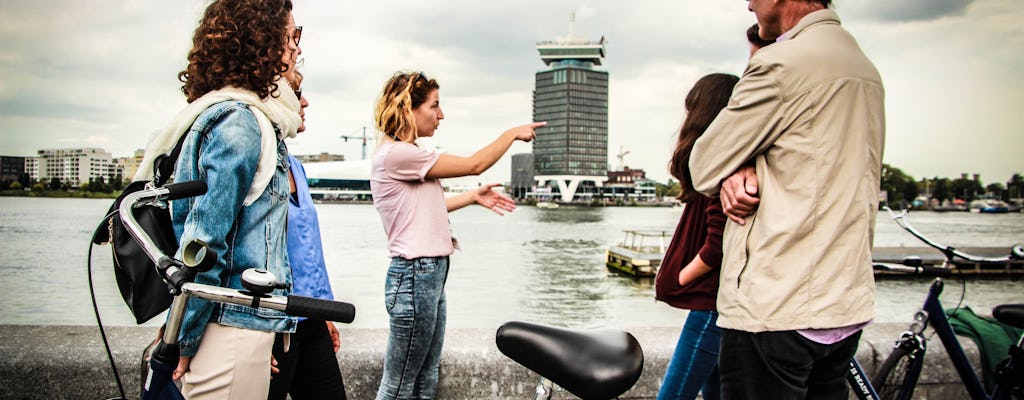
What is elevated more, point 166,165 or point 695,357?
point 166,165

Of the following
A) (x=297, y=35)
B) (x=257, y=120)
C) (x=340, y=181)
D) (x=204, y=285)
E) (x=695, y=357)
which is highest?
(x=340, y=181)

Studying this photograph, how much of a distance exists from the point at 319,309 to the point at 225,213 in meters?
0.54

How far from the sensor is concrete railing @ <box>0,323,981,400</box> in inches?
120

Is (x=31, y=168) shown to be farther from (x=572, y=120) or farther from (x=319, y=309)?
(x=572, y=120)

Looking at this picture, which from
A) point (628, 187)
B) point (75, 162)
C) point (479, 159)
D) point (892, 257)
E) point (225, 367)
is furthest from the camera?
point (628, 187)

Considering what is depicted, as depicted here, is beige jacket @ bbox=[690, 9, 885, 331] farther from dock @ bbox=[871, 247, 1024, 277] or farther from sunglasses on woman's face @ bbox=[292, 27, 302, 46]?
dock @ bbox=[871, 247, 1024, 277]

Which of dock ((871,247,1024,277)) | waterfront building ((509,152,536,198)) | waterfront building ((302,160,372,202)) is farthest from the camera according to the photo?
waterfront building ((509,152,536,198))

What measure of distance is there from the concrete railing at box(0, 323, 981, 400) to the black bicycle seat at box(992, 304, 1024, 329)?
0.71 meters

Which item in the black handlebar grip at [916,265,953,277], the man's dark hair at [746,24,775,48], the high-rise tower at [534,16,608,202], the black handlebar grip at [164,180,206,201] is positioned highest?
the high-rise tower at [534,16,608,202]

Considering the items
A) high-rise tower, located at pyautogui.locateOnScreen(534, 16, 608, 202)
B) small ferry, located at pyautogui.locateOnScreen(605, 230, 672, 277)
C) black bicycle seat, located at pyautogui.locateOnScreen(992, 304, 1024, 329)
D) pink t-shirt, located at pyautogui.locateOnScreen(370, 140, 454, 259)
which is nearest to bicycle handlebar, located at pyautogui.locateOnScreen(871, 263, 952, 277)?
black bicycle seat, located at pyautogui.locateOnScreen(992, 304, 1024, 329)

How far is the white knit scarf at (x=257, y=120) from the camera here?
173 centimetres

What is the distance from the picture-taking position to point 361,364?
3.16 m

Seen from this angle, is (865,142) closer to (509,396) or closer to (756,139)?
(756,139)

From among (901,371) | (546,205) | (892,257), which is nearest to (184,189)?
(901,371)
